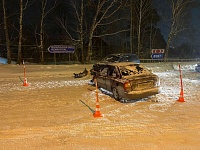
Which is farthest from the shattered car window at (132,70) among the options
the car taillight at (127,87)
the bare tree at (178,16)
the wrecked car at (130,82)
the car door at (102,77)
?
the bare tree at (178,16)

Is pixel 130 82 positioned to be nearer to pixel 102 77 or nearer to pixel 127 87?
pixel 127 87

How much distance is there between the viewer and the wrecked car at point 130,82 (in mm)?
8242

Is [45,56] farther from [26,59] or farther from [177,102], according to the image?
[177,102]

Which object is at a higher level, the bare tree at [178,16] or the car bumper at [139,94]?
the bare tree at [178,16]

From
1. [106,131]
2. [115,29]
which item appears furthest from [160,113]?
[115,29]

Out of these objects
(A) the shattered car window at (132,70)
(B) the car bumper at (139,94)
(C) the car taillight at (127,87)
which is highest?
(A) the shattered car window at (132,70)

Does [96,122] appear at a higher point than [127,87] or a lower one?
lower

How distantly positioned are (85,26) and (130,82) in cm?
2331

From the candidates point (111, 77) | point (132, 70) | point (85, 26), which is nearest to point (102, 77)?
point (111, 77)

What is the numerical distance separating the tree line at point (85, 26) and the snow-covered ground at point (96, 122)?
1481 centimetres

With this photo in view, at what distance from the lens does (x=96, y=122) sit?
6.36 m

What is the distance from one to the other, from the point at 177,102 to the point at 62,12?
3473 cm

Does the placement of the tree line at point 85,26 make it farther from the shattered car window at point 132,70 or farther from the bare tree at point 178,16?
the shattered car window at point 132,70

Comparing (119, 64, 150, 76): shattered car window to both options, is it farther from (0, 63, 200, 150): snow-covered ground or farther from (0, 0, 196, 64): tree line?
(0, 0, 196, 64): tree line
